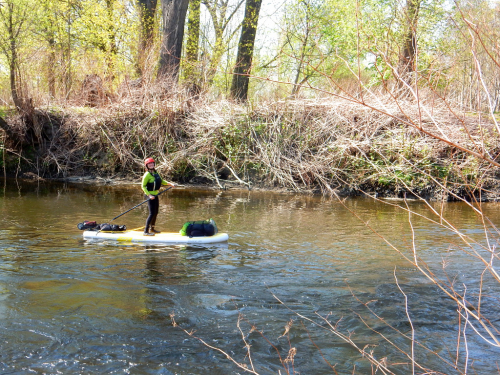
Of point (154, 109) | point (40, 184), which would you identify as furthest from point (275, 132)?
point (40, 184)

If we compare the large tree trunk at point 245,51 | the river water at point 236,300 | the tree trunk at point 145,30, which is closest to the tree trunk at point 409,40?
the river water at point 236,300

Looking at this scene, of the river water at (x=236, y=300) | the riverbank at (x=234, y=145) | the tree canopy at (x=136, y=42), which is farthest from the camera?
the tree canopy at (x=136, y=42)

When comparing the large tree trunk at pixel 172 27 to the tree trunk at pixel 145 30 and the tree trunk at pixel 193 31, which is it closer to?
the tree trunk at pixel 145 30

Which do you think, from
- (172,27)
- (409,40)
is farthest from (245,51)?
(409,40)

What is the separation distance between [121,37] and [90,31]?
135 cm

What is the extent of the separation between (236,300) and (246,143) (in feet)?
34.5

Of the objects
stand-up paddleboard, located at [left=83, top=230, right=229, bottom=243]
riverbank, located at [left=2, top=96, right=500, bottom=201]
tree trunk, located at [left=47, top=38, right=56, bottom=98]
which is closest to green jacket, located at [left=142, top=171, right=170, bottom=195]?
stand-up paddleboard, located at [left=83, top=230, right=229, bottom=243]

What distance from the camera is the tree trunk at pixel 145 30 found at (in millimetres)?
17188

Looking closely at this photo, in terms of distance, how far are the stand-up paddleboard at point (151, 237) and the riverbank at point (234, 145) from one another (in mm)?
6591

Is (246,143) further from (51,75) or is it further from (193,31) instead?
(51,75)

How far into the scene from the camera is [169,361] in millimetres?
4344

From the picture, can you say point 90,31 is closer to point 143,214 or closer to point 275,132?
point 275,132

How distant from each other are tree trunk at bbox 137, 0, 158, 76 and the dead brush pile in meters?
1.23

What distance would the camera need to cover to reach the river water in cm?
439
